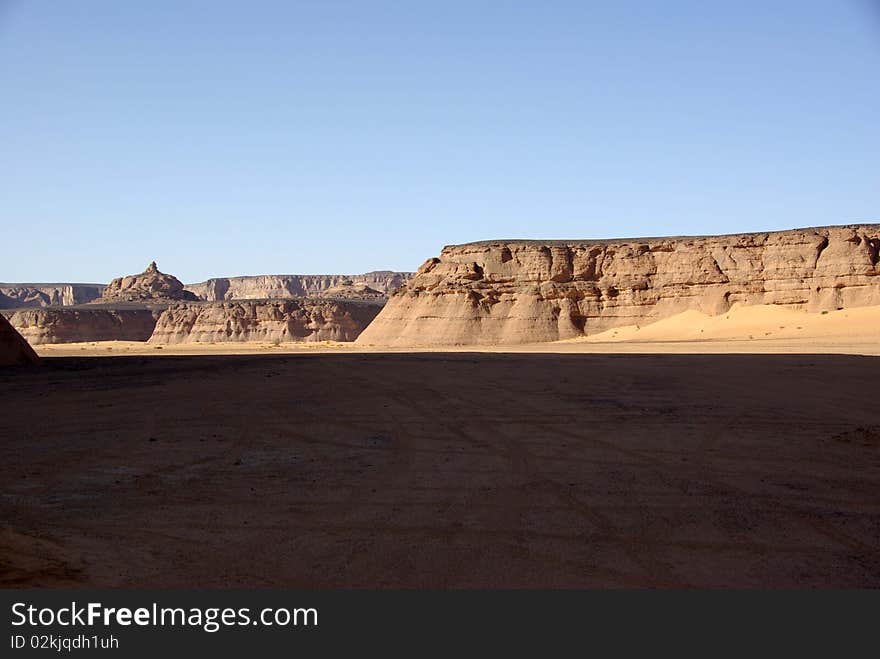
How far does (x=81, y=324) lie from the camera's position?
95.4m

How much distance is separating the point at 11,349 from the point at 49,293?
180217 mm

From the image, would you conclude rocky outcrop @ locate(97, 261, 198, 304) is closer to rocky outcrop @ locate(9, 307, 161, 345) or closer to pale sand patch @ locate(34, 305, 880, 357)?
rocky outcrop @ locate(9, 307, 161, 345)

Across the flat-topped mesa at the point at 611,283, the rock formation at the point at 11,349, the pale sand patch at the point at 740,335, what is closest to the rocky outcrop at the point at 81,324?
the flat-topped mesa at the point at 611,283

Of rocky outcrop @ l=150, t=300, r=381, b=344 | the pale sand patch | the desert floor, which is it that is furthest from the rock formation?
rocky outcrop @ l=150, t=300, r=381, b=344

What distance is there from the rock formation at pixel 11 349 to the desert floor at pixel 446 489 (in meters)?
7.97

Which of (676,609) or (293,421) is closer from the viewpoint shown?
(676,609)

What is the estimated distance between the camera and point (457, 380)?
16641 mm

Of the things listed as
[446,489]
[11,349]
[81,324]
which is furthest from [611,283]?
[81,324]

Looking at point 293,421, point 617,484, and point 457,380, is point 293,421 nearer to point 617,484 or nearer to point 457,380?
point 617,484

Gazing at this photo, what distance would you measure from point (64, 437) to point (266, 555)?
5.67 m

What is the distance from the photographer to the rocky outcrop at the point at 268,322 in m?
87.6

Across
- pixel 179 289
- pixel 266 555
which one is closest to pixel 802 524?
pixel 266 555

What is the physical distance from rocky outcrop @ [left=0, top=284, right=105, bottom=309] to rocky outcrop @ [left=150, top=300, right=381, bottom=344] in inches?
3962

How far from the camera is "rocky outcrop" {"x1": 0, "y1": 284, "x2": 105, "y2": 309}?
7116 inches
